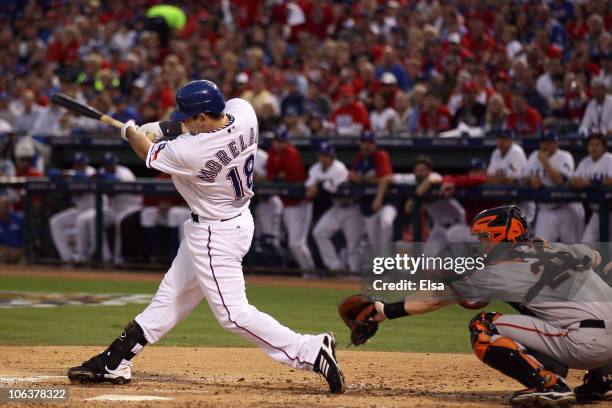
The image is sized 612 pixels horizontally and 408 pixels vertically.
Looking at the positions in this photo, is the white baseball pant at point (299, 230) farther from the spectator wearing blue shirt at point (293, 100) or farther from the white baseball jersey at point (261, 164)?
the spectator wearing blue shirt at point (293, 100)

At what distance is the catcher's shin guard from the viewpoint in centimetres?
523

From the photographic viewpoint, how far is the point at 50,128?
679 inches

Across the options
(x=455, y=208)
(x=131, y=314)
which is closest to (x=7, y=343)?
(x=131, y=314)

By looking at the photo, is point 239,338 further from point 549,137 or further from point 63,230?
point 63,230

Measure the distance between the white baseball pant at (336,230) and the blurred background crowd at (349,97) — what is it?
0.8 inches

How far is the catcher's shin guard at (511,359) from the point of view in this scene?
523 cm

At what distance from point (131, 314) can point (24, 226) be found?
5441 mm

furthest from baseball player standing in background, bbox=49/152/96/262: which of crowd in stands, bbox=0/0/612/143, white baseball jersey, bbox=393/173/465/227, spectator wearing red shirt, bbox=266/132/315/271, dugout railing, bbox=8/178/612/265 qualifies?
white baseball jersey, bbox=393/173/465/227

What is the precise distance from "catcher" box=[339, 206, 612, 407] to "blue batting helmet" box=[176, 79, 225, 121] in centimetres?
158

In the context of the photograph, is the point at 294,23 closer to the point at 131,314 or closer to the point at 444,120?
the point at 444,120

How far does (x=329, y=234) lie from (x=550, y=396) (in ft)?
27.0

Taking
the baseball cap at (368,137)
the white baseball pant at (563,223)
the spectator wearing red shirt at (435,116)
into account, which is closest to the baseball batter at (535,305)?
the white baseball pant at (563,223)

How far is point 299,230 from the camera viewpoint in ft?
44.1

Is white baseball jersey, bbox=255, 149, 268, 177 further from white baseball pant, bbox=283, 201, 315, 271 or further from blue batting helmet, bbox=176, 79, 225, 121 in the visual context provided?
blue batting helmet, bbox=176, 79, 225, 121
